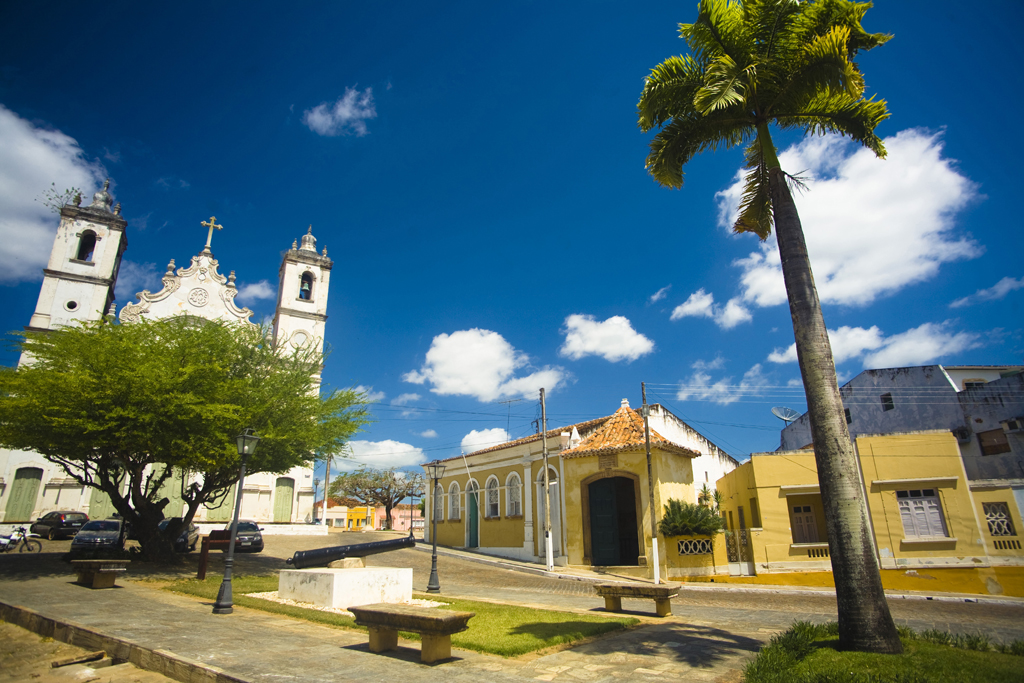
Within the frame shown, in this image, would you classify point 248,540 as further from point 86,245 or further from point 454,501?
point 86,245

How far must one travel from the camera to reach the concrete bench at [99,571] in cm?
1204

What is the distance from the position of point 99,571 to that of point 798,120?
633 inches

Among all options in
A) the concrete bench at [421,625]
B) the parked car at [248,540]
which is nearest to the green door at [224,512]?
the parked car at [248,540]

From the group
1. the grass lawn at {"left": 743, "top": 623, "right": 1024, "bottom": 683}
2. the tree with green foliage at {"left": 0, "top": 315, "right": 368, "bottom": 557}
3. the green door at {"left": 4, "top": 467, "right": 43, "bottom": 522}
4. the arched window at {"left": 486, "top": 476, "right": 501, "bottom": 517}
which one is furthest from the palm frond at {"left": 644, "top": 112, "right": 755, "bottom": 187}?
the green door at {"left": 4, "top": 467, "right": 43, "bottom": 522}

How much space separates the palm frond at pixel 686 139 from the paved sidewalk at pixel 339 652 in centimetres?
706

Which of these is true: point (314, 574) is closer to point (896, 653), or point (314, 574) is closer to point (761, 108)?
point (896, 653)

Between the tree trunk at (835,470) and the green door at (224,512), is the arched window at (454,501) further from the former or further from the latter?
the tree trunk at (835,470)

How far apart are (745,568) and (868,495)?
15.7ft

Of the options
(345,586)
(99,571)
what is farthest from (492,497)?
(99,571)

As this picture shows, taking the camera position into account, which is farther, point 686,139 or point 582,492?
point 582,492

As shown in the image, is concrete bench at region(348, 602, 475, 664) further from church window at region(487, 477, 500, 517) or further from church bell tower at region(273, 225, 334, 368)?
church bell tower at region(273, 225, 334, 368)

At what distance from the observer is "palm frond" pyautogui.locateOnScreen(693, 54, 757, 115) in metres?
7.42

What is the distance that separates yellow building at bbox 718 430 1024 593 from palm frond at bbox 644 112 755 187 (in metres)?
14.4

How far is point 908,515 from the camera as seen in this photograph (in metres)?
18.3
